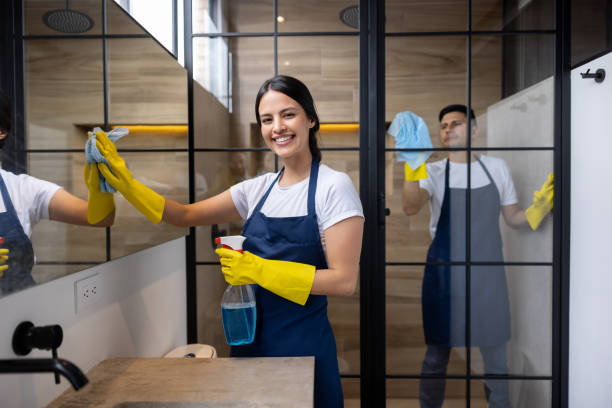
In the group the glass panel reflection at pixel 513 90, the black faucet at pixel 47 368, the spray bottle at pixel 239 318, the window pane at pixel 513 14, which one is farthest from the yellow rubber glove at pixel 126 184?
the window pane at pixel 513 14

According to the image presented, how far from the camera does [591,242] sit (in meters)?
1.87

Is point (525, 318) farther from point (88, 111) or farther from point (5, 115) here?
point (5, 115)

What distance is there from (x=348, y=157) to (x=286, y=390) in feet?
4.12

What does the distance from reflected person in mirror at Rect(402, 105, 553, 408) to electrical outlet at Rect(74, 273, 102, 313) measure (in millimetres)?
1399

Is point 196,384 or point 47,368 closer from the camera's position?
point 47,368

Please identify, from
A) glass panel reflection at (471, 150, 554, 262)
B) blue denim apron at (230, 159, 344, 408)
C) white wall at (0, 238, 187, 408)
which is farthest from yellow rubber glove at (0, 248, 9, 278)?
glass panel reflection at (471, 150, 554, 262)

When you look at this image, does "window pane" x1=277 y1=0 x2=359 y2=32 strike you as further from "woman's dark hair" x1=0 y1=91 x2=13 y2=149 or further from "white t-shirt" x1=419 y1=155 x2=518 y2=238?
"woman's dark hair" x1=0 y1=91 x2=13 y2=149

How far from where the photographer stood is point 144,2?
67.2 inches

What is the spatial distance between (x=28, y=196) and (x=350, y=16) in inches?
66.1

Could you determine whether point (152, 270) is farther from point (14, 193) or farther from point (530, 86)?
point (530, 86)

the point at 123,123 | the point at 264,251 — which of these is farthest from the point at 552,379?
the point at 123,123

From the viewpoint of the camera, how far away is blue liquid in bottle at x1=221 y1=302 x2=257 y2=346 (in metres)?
1.32

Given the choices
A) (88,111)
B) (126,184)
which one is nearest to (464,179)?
(126,184)

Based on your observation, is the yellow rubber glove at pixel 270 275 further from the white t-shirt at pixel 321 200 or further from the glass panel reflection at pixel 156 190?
the glass panel reflection at pixel 156 190
